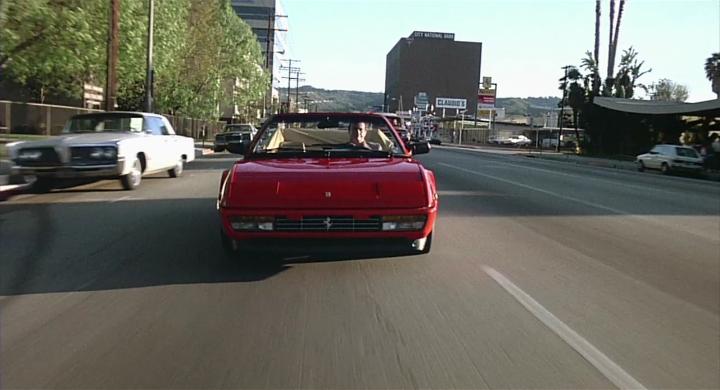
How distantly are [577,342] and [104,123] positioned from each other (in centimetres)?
1347

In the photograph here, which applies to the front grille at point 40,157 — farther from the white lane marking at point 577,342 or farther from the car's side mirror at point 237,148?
the white lane marking at point 577,342

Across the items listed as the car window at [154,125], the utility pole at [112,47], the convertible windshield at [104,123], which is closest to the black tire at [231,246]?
the convertible windshield at [104,123]

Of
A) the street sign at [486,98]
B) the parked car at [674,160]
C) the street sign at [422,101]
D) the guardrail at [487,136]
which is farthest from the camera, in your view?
the street sign at [422,101]

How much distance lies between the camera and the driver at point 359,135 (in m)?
8.87

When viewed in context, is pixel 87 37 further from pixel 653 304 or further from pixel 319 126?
pixel 653 304

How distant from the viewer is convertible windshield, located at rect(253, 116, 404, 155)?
8.57 m

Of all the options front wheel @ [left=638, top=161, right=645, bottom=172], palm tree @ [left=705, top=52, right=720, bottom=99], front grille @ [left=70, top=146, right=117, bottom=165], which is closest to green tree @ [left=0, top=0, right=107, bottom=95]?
front grille @ [left=70, top=146, right=117, bottom=165]

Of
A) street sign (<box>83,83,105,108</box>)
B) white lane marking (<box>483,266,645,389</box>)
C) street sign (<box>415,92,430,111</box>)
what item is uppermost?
street sign (<box>415,92,430,111</box>)

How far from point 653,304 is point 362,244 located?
9.02ft

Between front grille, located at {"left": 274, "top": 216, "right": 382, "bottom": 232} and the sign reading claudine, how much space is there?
15607cm

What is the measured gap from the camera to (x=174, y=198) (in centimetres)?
1422

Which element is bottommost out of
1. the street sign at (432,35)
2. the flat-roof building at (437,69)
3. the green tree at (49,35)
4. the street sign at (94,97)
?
the street sign at (94,97)

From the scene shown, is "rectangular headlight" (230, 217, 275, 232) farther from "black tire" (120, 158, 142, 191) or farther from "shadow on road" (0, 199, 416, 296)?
"black tire" (120, 158, 142, 191)

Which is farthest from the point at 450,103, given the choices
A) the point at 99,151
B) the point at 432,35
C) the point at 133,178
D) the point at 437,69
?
the point at 99,151
